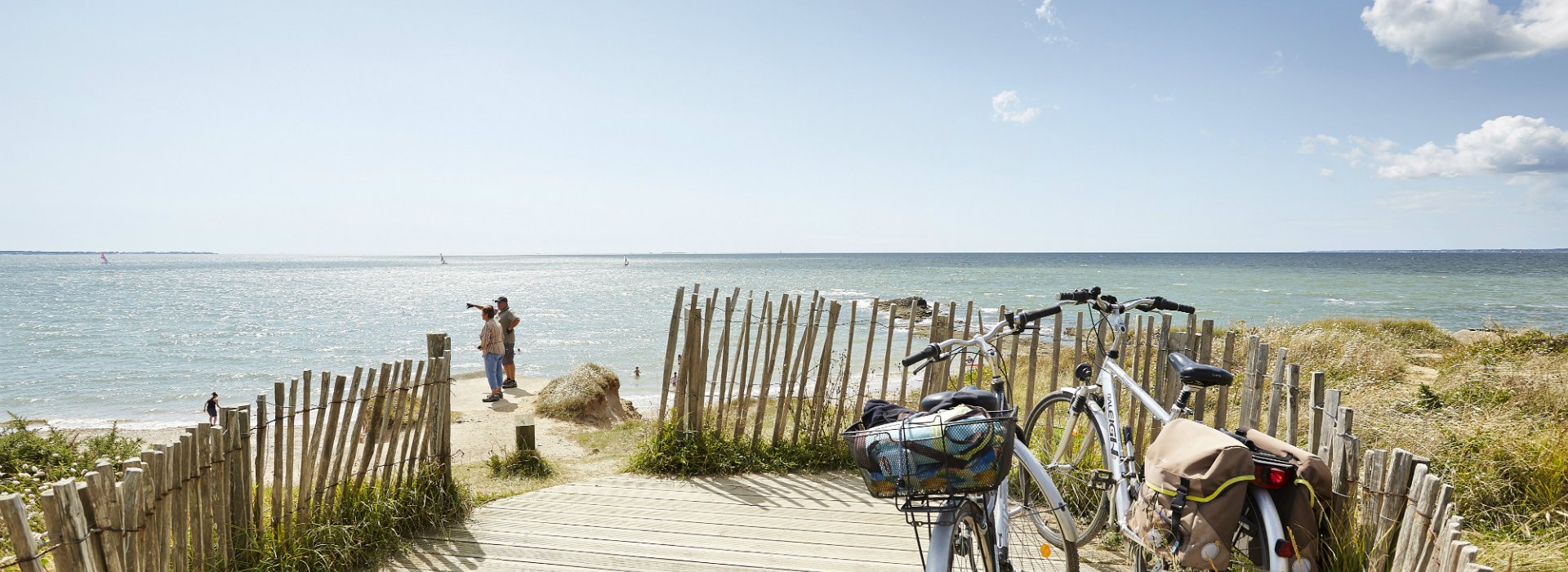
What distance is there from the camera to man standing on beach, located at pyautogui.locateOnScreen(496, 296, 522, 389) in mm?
14107

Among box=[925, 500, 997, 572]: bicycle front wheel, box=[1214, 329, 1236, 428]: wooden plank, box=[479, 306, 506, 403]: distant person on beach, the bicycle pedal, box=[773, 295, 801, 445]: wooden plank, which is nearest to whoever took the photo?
box=[925, 500, 997, 572]: bicycle front wheel

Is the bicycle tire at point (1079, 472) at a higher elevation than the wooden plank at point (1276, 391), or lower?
lower

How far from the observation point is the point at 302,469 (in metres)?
4.14

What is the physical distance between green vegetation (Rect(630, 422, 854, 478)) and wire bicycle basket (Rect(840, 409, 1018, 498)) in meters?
3.66

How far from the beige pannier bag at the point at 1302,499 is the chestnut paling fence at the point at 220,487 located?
164 inches

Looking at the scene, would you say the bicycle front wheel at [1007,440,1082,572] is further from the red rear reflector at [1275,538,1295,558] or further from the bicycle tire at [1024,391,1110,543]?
the red rear reflector at [1275,538,1295,558]

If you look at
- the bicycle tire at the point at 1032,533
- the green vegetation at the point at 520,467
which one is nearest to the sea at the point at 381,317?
the green vegetation at the point at 520,467

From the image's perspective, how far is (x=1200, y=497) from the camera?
2.75 meters

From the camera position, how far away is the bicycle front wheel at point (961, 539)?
8.71 feet

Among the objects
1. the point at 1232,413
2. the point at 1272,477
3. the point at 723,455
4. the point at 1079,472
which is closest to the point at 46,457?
the point at 723,455

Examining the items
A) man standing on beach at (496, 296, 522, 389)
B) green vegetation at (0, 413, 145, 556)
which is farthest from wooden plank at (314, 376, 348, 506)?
man standing on beach at (496, 296, 522, 389)

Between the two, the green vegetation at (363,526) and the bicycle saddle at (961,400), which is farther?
the green vegetation at (363,526)

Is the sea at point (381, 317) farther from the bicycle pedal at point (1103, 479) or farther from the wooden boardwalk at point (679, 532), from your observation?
the bicycle pedal at point (1103, 479)

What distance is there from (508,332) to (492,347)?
868 mm
